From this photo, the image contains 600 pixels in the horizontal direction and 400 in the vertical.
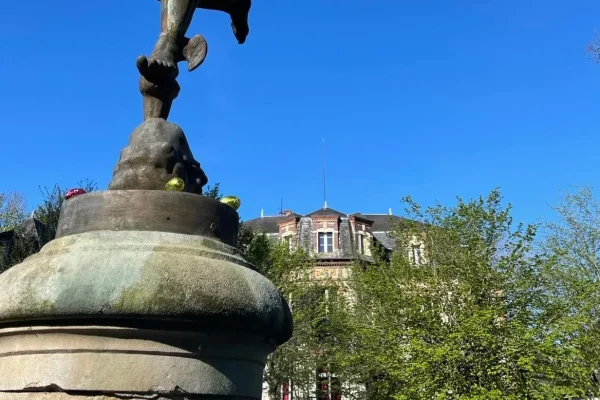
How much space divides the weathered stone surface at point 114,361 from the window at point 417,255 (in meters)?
21.9

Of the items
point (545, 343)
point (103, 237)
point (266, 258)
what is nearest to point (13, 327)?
point (103, 237)

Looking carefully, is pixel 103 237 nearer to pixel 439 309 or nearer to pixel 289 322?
pixel 289 322

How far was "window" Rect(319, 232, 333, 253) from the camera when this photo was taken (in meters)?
38.0

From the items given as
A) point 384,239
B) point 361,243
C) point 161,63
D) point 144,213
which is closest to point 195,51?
point 161,63

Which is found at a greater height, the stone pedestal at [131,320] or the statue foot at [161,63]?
the statue foot at [161,63]

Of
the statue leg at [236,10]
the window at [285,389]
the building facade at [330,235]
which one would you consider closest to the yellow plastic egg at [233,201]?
the statue leg at [236,10]

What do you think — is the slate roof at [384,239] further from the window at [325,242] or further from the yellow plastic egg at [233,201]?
the yellow plastic egg at [233,201]

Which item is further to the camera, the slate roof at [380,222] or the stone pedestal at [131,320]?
the slate roof at [380,222]

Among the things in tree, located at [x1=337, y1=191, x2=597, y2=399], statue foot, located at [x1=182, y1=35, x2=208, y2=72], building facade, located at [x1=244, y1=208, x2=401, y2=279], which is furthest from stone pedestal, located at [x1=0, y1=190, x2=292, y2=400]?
building facade, located at [x1=244, y1=208, x2=401, y2=279]

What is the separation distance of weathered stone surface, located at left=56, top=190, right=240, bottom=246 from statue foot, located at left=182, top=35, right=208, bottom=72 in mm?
1314

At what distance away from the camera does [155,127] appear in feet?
13.2

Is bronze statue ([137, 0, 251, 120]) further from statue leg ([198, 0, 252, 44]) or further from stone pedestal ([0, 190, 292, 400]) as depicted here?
stone pedestal ([0, 190, 292, 400])

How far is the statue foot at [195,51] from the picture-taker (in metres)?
4.36

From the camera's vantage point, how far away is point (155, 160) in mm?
3795
